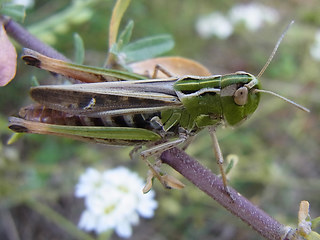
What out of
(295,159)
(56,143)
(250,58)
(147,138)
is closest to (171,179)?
(147,138)

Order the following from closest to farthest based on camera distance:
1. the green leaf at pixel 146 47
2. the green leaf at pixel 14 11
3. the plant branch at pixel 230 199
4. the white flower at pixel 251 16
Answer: the plant branch at pixel 230 199, the green leaf at pixel 14 11, the green leaf at pixel 146 47, the white flower at pixel 251 16

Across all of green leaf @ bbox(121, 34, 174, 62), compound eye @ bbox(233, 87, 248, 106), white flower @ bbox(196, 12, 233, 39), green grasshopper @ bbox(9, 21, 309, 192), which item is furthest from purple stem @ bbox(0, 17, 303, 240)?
white flower @ bbox(196, 12, 233, 39)

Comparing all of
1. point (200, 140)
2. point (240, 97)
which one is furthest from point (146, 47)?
point (200, 140)

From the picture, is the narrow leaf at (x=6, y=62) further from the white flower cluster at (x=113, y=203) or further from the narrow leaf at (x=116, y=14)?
the white flower cluster at (x=113, y=203)

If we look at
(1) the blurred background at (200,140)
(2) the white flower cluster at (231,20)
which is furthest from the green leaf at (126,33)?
(2) the white flower cluster at (231,20)

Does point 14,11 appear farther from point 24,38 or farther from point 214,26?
point 214,26

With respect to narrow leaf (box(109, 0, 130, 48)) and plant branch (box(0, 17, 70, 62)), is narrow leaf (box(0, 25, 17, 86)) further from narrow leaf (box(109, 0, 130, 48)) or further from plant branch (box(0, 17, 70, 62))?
narrow leaf (box(109, 0, 130, 48))

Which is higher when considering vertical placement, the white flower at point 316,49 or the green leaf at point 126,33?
the green leaf at point 126,33
